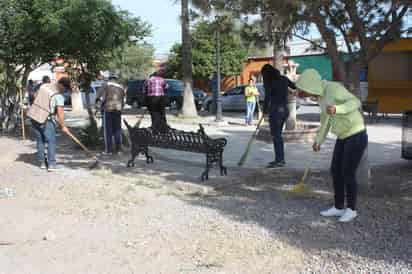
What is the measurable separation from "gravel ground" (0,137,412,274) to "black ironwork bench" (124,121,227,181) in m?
0.34

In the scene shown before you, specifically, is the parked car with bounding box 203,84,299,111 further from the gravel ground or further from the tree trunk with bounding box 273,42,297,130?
Answer: the gravel ground

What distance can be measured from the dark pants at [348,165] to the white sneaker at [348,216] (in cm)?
4

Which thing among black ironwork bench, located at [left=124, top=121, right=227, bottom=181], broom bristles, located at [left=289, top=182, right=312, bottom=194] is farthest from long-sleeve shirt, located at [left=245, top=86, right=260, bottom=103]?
broom bristles, located at [left=289, top=182, right=312, bottom=194]

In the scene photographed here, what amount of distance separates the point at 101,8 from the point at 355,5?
7.75m

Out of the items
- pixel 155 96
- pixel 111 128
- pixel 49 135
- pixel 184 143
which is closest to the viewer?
pixel 184 143

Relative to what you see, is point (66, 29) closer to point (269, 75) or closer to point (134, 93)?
point (269, 75)

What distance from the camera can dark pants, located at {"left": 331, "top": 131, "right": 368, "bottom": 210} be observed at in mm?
5543

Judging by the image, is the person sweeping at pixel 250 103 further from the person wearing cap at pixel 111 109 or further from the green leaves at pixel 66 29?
the person wearing cap at pixel 111 109

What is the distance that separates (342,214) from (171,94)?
22083 millimetres

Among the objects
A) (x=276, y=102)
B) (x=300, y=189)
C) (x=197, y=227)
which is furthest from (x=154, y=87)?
(x=197, y=227)

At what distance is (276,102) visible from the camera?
29.8ft

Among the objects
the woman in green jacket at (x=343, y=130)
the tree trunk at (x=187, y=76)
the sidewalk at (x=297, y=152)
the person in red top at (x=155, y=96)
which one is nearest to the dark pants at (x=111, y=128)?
the sidewalk at (x=297, y=152)

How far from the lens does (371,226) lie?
5.46 metres

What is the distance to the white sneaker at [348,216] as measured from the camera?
5.62 metres
